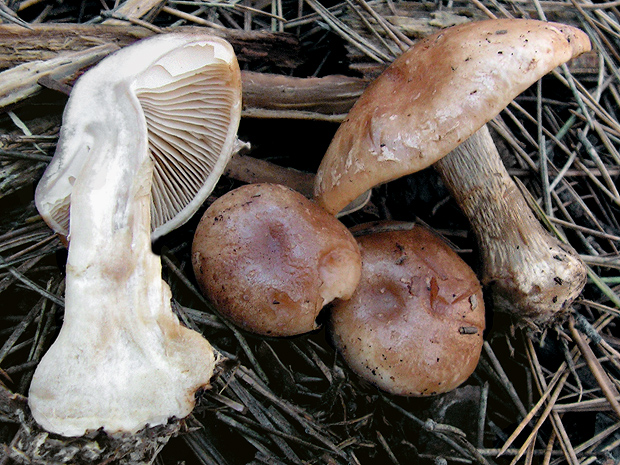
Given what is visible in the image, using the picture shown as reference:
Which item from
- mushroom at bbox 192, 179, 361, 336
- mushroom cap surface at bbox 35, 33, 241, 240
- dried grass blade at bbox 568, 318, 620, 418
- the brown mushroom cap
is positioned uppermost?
mushroom cap surface at bbox 35, 33, 241, 240

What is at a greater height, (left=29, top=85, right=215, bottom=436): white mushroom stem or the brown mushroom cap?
(left=29, top=85, right=215, bottom=436): white mushroom stem

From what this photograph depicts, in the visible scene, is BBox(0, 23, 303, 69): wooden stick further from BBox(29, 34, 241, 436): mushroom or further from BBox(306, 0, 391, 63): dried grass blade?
BBox(29, 34, 241, 436): mushroom

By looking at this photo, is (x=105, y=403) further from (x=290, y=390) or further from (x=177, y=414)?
(x=290, y=390)

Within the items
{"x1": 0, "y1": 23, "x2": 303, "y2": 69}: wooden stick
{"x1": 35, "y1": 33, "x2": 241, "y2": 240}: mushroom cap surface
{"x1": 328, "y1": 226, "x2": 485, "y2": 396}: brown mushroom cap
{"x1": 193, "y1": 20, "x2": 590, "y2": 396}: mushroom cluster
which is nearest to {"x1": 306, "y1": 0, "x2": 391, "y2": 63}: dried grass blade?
{"x1": 0, "y1": 23, "x2": 303, "y2": 69}: wooden stick

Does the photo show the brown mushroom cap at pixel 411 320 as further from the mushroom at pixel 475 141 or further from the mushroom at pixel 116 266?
the mushroom at pixel 116 266

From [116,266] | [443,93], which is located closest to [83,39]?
[116,266]
